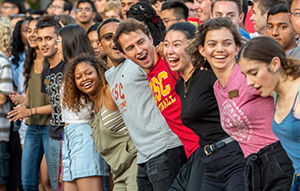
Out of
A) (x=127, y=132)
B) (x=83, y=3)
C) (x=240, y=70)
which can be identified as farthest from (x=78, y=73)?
(x=83, y=3)

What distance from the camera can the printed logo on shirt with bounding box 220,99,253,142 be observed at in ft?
9.86

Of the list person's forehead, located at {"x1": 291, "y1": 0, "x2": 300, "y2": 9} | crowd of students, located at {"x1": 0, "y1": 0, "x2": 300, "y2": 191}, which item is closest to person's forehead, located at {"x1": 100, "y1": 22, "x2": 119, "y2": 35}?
crowd of students, located at {"x1": 0, "y1": 0, "x2": 300, "y2": 191}

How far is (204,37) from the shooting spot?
329 centimetres

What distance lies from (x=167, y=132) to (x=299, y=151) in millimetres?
1529

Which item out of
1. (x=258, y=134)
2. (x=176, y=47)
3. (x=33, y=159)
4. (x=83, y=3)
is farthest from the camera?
(x=83, y=3)

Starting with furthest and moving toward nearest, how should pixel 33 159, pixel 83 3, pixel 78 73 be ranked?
1. pixel 83 3
2. pixel 33 159
3. pixel 78 73

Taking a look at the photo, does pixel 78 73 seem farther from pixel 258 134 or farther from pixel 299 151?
pixel 299 151

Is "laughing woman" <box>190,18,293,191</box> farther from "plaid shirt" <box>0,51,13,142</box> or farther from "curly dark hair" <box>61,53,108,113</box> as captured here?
"plaid shirt" <box>0,51,13,142</box>

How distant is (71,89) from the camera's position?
502 centimetres

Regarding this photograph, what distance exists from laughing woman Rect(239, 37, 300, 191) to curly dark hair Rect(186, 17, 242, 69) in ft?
1.48

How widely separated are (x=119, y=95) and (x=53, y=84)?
5.10ft

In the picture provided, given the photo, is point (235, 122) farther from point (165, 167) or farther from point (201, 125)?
point (165, 167)

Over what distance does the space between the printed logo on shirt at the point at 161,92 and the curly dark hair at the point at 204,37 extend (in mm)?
490

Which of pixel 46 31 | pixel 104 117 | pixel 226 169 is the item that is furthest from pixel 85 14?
pixel 226 169
